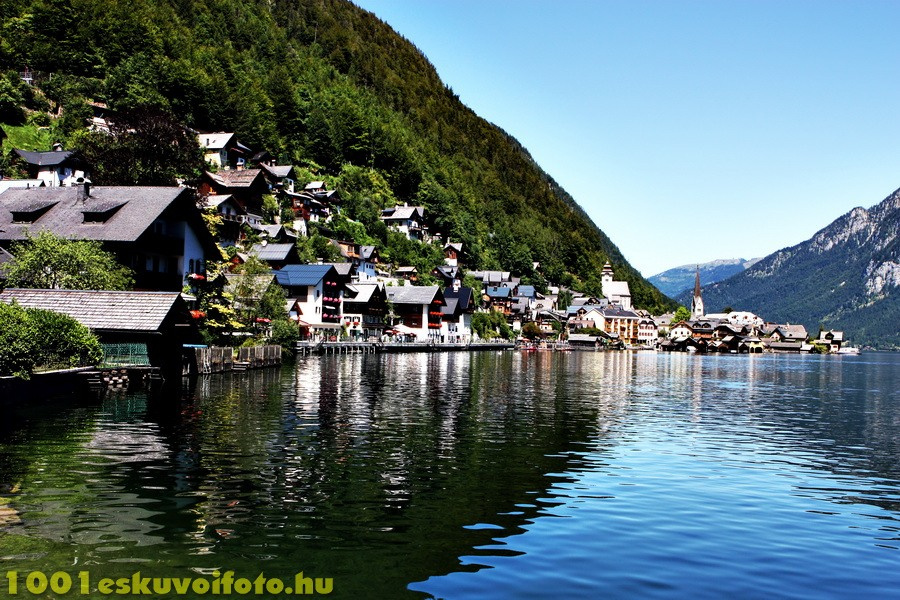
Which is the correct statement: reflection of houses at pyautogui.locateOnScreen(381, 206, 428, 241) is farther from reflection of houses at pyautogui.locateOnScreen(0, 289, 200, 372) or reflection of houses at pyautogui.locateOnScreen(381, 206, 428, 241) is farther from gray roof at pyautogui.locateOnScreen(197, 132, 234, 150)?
reflection of houses at pyautogui.locateOnScreen(0, 289, 200, 372)

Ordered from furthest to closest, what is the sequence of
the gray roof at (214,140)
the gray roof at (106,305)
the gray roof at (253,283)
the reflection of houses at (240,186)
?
the gray roof at (214,140)
the reflection of houses at (240,186)
the gray roof at (253,283)
the gray roof at (106,305)

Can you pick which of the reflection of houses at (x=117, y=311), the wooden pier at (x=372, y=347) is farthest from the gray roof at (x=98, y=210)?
the wooden pier at (x=372, y=347)

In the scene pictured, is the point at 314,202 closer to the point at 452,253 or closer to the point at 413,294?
the point at 413,294

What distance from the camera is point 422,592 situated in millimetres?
12758

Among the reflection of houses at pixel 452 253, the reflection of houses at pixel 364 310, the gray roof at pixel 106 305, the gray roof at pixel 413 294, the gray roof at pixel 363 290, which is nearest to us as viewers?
the gray roof at pixel 106 305

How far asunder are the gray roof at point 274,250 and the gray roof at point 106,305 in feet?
214

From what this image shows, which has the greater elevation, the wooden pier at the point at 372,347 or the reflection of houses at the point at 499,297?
the reflection of houses at the point at 499,297

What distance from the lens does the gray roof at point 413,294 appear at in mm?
139625

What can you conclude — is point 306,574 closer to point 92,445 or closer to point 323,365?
point 92,445

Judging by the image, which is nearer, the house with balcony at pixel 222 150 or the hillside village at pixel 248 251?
the hillside village at pixel 248 251

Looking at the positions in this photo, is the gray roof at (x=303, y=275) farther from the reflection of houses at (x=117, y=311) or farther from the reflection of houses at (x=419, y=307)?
the reflection of houses at (x=117, y=311)

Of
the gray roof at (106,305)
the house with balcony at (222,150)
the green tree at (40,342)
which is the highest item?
the house with balcony at (222,150)

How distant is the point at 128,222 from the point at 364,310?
2609 inches

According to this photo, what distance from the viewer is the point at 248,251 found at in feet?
Result: 334
